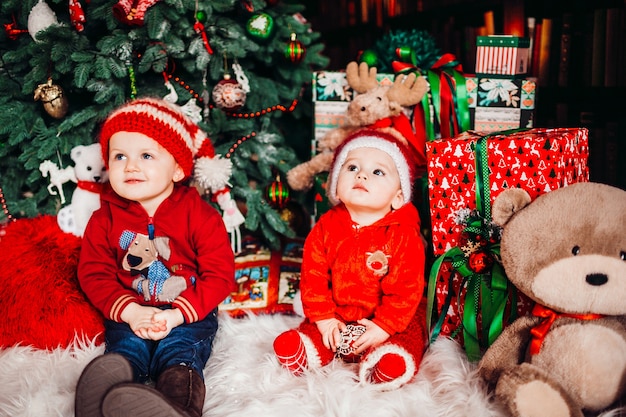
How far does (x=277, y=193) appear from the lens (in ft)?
6.84

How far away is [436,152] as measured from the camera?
57.0 inches

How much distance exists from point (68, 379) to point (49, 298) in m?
0.26

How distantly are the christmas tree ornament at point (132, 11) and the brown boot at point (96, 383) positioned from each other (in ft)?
3.51

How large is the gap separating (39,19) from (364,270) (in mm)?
1338

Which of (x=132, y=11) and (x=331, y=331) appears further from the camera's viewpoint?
(x=132, y=11)

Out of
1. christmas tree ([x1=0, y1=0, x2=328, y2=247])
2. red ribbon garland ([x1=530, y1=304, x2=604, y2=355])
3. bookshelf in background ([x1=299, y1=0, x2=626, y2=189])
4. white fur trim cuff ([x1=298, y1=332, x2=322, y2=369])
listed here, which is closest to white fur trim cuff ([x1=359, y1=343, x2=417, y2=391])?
white fur trim cuff ([x1=298, y1=332, x2=322, y2=369])

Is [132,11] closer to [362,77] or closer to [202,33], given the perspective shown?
[202,33]

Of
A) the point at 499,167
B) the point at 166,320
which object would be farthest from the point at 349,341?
the point at 499,167

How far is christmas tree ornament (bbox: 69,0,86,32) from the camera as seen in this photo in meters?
1.70

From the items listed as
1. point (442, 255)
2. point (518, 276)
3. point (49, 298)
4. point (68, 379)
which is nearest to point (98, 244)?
point (49, 298)

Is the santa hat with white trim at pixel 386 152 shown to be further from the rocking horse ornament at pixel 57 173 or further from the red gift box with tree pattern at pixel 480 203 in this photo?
the rocking horse ornament at pixel 57 173

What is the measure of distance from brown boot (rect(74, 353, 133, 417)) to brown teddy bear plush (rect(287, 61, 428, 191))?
1047 millimetres

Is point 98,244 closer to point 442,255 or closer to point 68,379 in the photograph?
point 68,379

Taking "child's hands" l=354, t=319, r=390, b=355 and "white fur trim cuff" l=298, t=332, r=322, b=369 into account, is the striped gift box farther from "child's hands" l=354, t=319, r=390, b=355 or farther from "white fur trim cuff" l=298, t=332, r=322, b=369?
"white fur trim cuff" l=298, t=332, r=322, b=369
